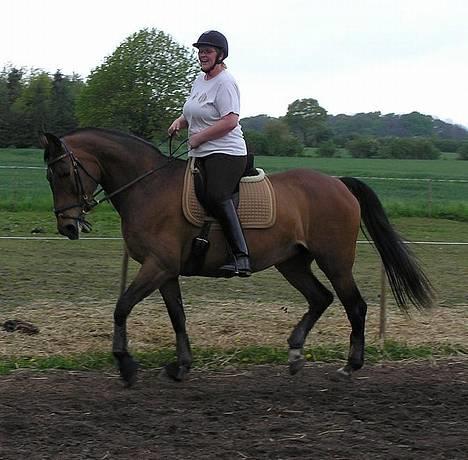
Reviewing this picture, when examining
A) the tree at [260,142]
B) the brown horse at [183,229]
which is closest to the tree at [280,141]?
the tree at [260,142]

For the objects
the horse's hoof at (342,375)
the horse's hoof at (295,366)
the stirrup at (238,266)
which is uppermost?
the stirrup at (238,266)

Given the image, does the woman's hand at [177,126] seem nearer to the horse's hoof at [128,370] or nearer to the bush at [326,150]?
the horse's hoof at [128,370]

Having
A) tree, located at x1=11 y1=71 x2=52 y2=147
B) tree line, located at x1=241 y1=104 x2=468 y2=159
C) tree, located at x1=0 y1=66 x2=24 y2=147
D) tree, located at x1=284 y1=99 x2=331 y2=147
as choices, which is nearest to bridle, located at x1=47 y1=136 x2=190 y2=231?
tree, located at x1=11 y1=71 x2=52 y2=147

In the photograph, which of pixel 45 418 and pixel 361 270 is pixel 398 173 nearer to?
pixel 361 270

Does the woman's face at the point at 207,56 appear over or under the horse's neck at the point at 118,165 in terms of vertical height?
over

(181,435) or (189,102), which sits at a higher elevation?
(189,102)

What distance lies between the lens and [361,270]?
1301 centimetres

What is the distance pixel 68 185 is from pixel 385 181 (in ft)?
86.3

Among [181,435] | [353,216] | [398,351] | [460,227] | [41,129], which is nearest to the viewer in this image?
[181,435]

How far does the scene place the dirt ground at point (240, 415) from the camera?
4.77m

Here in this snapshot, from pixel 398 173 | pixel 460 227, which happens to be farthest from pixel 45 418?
pixel 398 173

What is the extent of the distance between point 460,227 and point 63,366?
1589 cm

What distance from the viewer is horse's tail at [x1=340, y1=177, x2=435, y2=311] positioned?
745 centimetres

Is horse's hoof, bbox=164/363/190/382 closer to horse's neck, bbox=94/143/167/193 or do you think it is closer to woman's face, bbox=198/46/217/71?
horse's neck, bbox=94/143/167/193
